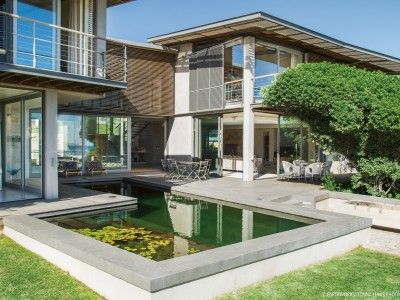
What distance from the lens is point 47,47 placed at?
9875 millimetres

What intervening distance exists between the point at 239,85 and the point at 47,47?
839 centimetres

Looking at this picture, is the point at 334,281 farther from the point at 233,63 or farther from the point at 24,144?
the point at 233,63

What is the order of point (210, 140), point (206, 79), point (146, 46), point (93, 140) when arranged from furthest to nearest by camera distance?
1. point (146, 46)
2. point (210, 140)
3. point (93, 140)
4. point (206, 79)

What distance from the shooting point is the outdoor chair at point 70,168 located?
16391 mm

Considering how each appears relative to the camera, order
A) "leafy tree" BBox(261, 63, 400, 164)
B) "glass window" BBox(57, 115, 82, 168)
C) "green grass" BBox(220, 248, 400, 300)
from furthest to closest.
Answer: "glass window" BBox(57, 115, 82, 168) < "leafy tree" BBox(261, 63, 400, 164) < "green grass" BBox(220, 248, 400, 300)

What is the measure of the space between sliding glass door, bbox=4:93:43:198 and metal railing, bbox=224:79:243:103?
8379 millimetres

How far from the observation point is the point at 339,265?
639 cm

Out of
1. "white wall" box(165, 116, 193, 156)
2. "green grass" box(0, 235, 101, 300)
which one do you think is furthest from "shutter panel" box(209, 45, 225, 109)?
"green grass" box(0, 235, 101, 300)

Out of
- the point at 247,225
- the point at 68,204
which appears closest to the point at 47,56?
the point at 68,204

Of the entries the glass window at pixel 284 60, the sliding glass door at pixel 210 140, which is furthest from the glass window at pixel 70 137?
the glass window at pixel 284 60

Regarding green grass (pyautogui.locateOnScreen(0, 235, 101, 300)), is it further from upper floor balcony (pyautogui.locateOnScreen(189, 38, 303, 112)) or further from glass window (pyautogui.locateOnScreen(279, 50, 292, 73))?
glass window (pyautogui.locateOnScreen(279, 50, 292, 73))

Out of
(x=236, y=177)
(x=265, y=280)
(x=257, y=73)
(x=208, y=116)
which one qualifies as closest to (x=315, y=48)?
(x=257, y=73)

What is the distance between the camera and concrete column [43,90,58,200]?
9.98 m

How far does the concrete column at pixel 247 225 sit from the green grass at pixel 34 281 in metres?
3.63
